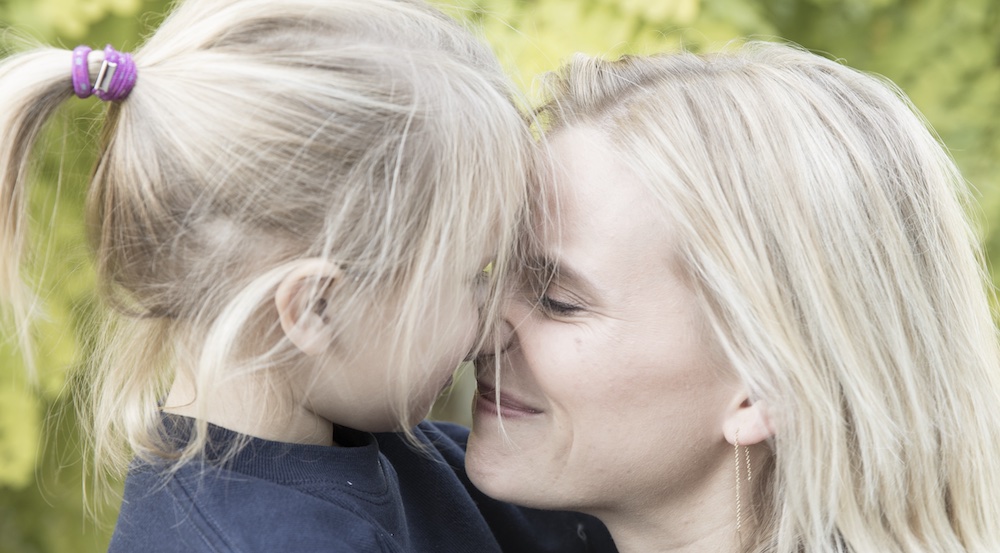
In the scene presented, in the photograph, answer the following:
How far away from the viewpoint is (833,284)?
1904 millimetres

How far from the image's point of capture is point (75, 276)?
8.11 ft

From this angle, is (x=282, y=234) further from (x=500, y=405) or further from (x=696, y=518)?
(x=696, y=518)

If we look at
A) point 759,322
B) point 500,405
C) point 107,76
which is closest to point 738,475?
point 759,322

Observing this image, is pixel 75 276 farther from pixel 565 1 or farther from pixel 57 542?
pixel 565 1

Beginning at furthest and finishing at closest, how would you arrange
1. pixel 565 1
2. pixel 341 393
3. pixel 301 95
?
pixel 565 1, pixel 341 393, pixel 301 95

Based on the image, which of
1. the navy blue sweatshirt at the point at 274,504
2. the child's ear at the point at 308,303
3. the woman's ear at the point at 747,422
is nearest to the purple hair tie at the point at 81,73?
the child's ear at the point at 308,303

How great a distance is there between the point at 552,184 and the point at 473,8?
83 centimetres

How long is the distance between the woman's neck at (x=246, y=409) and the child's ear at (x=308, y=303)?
0.12 meters

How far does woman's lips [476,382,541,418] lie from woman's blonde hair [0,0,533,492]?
0.27 meters

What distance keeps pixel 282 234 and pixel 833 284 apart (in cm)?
99

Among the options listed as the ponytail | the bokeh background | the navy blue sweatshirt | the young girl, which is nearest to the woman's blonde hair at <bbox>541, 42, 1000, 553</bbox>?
the young girl

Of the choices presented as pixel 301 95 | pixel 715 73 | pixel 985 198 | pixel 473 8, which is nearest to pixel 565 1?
pixel 473 8

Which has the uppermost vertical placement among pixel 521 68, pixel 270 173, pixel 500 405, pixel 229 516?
pixel 521 68

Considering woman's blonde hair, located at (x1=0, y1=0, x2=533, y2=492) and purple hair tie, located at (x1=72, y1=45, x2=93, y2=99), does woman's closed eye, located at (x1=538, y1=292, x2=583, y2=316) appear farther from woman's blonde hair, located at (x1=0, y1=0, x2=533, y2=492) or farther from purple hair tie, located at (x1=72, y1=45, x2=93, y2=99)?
purple hair tie, located at (x1=72, y1=45, x2=93, y2=99)
